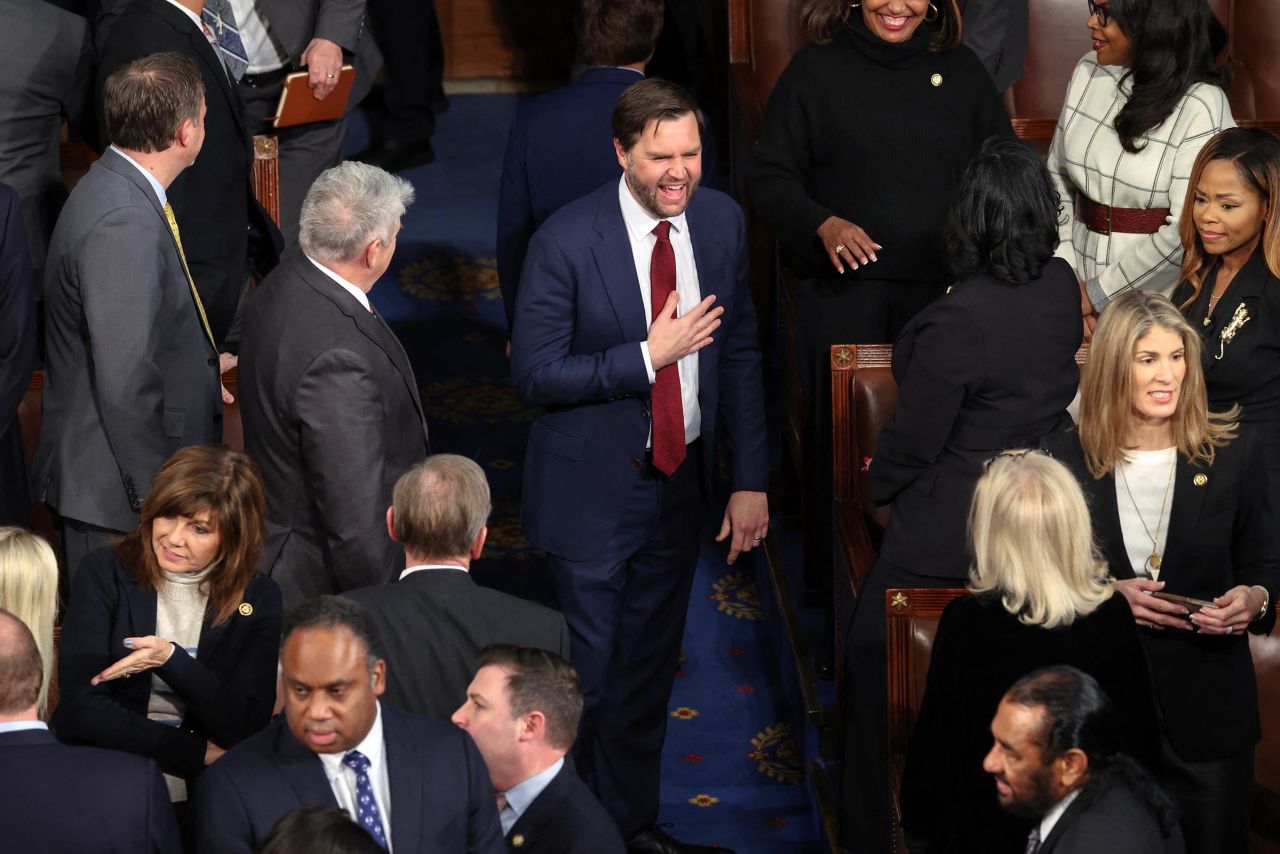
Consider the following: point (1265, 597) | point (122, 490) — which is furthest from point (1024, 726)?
point (122, 490)

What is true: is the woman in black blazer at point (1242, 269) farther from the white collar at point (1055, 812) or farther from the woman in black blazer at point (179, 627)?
the woman in black blazer at point (179, 627)

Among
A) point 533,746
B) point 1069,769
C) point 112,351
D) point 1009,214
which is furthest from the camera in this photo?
Answer: point 112,351

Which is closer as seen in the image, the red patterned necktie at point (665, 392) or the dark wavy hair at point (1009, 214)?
the dark wavy hair at point (1009, 214)

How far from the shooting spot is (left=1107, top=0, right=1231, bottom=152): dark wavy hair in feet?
13.7

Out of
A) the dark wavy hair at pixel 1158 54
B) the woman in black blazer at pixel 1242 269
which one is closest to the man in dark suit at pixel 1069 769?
the woman in black blazer at pixel 1242 269

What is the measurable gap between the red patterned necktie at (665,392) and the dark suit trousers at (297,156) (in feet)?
6.23

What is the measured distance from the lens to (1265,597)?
325 cm

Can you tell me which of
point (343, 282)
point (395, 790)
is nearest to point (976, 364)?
point (343, 282)

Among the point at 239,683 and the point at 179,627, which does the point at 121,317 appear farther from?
the point at 239,683

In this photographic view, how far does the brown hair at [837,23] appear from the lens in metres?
4.40

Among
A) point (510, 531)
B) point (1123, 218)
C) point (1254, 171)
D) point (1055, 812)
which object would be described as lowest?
point (510, 531)

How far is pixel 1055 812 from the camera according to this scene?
8.38 feet

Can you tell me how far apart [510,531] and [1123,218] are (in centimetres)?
204

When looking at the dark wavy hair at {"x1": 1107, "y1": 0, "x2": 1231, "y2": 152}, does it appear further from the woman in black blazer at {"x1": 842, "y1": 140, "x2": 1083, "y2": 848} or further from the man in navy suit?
the man in navy suit
